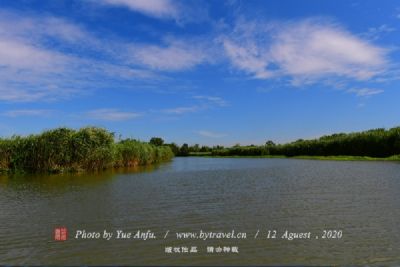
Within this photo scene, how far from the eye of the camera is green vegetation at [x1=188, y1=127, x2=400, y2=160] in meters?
64.2

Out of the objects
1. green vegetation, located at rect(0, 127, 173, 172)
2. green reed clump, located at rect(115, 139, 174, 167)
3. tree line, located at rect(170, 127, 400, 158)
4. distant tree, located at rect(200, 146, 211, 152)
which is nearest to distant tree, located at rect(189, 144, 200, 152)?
distant tree, located at rect(200, 146, 211, 152)

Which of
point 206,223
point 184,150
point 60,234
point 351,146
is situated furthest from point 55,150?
point 184,150

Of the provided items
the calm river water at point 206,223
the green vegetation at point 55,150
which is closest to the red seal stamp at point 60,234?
the calm river water at point 206,223

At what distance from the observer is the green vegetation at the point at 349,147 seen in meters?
64.2

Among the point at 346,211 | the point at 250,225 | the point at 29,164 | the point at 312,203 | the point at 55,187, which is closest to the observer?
the point at 250,225

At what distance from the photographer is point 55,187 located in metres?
23.4

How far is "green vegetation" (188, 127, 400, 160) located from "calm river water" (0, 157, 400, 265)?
46.9 m

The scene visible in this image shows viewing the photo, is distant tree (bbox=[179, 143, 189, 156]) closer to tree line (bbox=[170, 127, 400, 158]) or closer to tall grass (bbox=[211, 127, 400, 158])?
tree line (bbox=[170, 127, 400, 158])

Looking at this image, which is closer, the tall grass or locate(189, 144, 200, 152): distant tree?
the tall grass

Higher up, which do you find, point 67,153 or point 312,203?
point 67,153

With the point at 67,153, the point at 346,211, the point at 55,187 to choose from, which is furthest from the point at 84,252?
the point at 67,153

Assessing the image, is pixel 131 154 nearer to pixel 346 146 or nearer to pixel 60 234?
pixel 60 234

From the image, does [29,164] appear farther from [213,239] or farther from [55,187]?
[213,239]

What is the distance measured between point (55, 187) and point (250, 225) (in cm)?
1553
